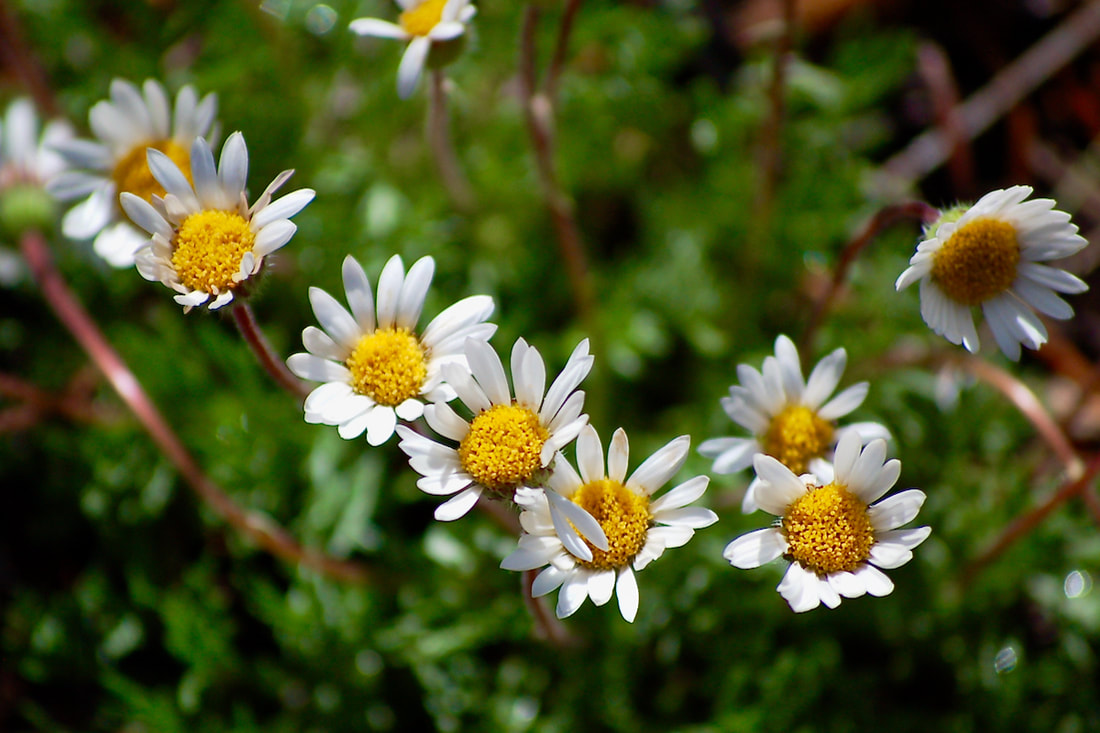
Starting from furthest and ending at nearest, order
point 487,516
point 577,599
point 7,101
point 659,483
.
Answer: point 7,101, point 487,516, point 659,483, point 577,599

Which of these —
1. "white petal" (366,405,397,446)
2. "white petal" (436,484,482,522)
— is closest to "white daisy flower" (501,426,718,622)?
"white petal" (436,484,482,522)

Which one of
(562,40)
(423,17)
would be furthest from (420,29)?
(562,40)

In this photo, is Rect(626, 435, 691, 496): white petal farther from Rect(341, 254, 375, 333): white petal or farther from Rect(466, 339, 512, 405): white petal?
Rect(341, 254, 375, 333): white petal

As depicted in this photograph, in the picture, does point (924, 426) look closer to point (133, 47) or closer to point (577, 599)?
point (577, 599)

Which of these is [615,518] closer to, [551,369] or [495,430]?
[495,430]

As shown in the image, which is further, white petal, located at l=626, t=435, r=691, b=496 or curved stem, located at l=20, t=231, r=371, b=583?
curved stem, located at l=20, t=231, r=371, b=583

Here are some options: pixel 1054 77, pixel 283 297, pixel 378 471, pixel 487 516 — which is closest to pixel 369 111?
pixel 283 297
